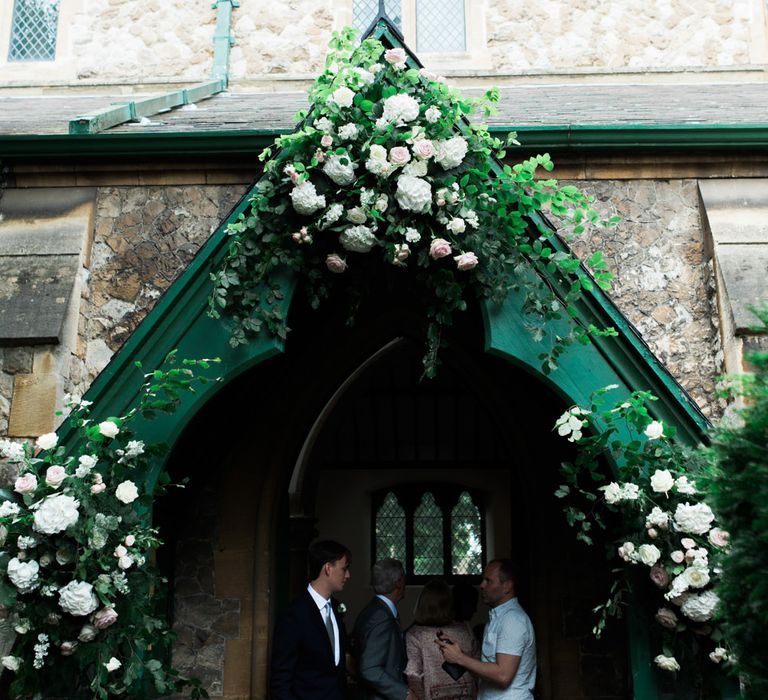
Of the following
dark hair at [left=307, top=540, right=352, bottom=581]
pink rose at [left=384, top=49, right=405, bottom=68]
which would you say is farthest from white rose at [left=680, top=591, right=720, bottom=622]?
pink rose at [left=384, top=49, right=405, bottom=68]

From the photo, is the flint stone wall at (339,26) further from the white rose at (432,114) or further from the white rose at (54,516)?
the white rose at (54,516)

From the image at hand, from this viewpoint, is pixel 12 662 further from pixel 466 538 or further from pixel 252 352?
pixel 466 538

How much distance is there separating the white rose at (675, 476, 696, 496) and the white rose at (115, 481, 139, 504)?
7.52 feet

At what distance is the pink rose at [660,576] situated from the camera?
3926mm

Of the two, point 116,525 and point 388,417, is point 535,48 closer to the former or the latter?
point 388,417

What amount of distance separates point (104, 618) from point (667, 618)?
2306mm

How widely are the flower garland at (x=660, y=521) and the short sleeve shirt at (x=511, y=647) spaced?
685 mm

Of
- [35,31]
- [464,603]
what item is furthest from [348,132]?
[35,31]

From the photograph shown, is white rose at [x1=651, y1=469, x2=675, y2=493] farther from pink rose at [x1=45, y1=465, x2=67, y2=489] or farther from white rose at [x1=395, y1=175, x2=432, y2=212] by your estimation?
pink rose at [x1=45, y1=465, x2=67, y2=489]

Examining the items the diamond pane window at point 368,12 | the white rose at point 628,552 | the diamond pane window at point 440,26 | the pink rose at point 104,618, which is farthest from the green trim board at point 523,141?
the diamond pane window at point 368,12

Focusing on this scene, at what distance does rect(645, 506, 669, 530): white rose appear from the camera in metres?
3.94

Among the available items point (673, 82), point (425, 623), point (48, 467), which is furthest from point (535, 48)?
point (48, 467)

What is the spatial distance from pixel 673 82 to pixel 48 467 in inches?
266

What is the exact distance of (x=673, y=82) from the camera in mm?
8711
